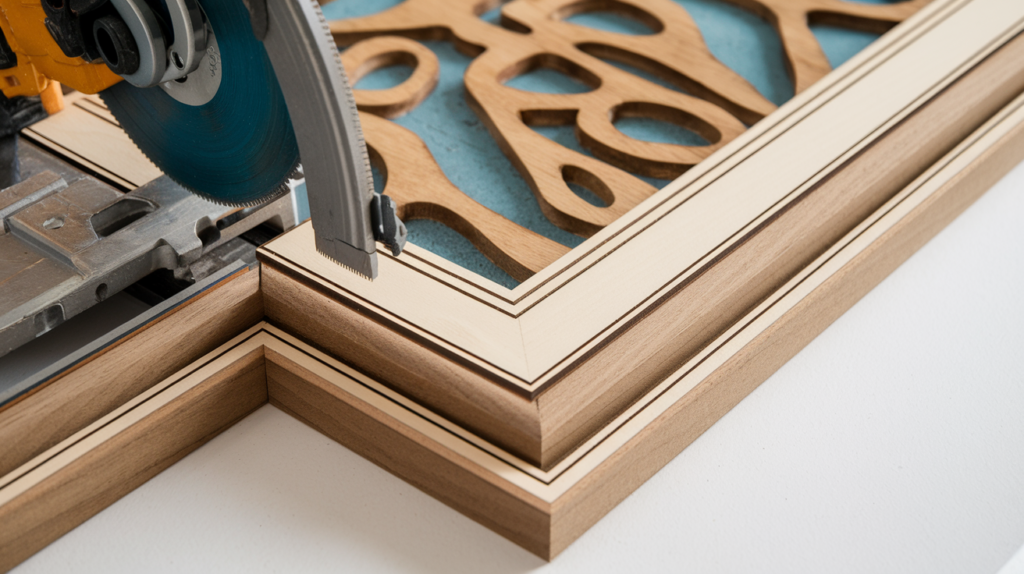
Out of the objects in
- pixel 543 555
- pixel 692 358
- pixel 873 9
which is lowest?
pixel 543 555

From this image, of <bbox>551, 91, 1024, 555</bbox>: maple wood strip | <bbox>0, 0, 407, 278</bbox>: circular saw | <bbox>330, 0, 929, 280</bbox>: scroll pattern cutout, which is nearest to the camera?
<bbox>0, 0, 407, 278</bbox>: circular saw

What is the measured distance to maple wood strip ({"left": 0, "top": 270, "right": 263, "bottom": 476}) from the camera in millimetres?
859

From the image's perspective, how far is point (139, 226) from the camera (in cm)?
104

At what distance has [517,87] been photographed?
1.48 metres

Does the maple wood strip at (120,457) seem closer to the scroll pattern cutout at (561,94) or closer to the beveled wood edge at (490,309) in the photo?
the beveled wood edge at (490,309)

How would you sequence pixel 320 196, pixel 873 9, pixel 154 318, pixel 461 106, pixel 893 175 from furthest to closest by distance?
pixel 873 9
pixel 461 106
pixel 893 175
pixel 154 318
pixel 320 196

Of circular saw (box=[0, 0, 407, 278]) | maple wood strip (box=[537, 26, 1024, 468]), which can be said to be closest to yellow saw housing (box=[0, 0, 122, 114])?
circular saw (box=[0, 0, 407, 278])

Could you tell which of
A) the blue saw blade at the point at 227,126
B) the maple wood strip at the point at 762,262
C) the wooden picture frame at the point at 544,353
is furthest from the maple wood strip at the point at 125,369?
the maple wood strip at the point at 762,262

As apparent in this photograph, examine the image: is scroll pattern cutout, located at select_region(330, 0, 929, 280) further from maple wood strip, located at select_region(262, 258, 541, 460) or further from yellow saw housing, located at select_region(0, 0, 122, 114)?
yellow saw housing, located at select_region(0, 0, 122, 114)

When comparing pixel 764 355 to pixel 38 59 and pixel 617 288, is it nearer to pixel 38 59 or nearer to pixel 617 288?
pixel 617 288

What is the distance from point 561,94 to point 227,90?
23.2 inches

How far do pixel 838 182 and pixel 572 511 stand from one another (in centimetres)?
55

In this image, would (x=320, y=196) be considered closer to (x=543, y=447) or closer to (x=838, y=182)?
(x=543, y=447)

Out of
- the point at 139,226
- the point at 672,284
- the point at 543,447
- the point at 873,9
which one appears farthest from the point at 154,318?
the point at 873,9
